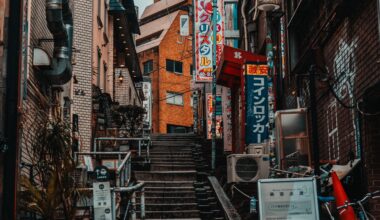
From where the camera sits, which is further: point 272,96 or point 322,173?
point 272,96

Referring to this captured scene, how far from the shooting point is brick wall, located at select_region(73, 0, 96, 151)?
23.9 m

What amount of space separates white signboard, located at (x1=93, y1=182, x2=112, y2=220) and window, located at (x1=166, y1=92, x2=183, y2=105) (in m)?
49.8

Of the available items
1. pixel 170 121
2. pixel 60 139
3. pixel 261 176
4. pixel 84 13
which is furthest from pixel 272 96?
pixel 170 121

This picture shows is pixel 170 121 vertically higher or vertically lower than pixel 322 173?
higher

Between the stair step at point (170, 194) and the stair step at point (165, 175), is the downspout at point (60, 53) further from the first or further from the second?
the stair step at point (165, 175)

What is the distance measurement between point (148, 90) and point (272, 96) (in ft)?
132

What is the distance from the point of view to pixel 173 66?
6147 cm

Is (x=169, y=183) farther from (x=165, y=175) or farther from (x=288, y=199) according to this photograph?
(x=288, y=199)

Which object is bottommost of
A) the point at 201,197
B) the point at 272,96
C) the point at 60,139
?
the point at 201,197

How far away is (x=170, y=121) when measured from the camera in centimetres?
6072

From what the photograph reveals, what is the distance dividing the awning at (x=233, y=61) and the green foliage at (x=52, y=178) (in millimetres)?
8480

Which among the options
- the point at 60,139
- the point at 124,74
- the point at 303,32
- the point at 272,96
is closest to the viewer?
the point at 60,139

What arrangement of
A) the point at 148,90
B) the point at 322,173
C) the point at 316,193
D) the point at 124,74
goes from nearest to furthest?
the point at 316,193
the point at 322,173
the point at 124,74
the point at 148,90

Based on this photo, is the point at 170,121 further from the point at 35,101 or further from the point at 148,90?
the point at 35,101
